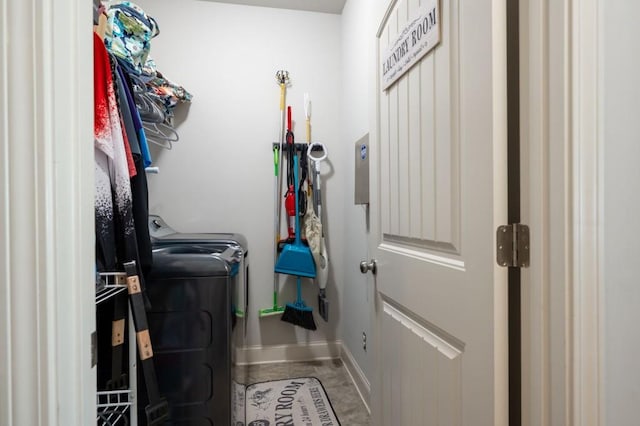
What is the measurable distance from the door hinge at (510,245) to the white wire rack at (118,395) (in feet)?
3.27

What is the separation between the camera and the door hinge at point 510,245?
0.67 meters

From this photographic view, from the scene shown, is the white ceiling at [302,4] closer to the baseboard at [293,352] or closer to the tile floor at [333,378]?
the baseboard at [293,352]

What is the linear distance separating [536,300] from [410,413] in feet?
2.03

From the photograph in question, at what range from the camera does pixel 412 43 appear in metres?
0.98

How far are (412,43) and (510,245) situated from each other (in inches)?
26.2

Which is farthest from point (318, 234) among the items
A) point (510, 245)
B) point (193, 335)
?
point (510, 245)

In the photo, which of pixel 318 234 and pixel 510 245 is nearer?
pixel 510 245
